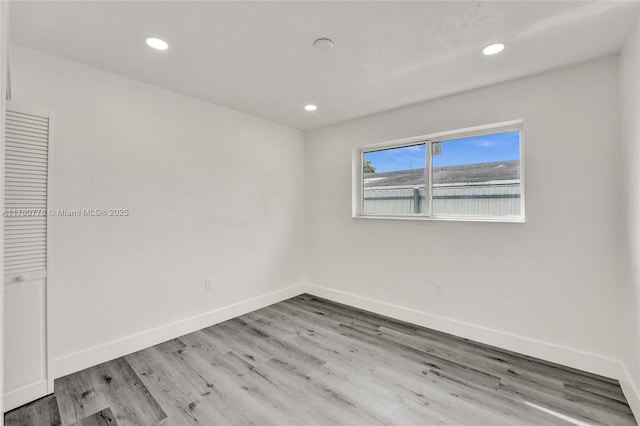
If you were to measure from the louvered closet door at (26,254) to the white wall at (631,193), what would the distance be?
385 cm

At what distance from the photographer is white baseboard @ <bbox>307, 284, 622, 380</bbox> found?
2328 millimetres

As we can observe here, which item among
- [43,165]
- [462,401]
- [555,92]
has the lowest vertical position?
[462,401]

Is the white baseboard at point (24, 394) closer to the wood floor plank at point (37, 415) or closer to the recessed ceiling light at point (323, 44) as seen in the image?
the wood floor plank at point (37, 415)

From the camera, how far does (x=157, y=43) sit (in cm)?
212

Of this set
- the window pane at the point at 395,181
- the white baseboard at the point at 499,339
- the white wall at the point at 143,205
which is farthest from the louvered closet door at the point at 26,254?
the window pane at the point at 395,181

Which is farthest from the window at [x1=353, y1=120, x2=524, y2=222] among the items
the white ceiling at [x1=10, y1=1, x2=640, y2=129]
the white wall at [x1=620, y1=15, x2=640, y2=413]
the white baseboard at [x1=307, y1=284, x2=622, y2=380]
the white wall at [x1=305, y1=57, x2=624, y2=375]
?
the white baseboard at [x1=307, y1=284, x2=622, y2=380]

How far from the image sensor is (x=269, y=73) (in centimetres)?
257

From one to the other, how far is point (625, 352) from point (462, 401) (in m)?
1.24

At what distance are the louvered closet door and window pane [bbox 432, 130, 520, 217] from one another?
3.40 m

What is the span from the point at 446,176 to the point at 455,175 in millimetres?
94

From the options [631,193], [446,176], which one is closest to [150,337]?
[446,176]

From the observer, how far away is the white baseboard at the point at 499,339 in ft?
7.64

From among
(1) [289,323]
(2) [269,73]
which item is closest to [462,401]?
(1) [289,323]

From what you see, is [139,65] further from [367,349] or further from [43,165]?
[367,349]
